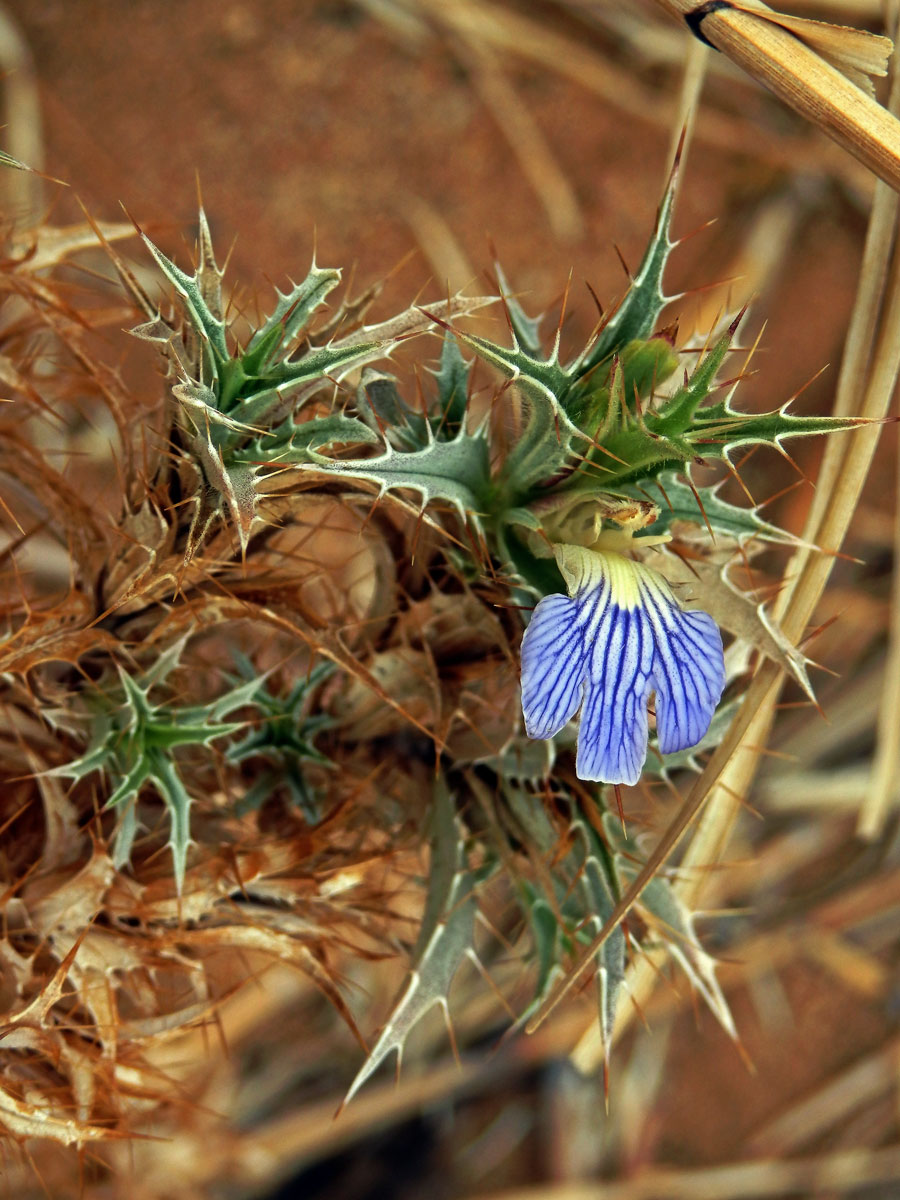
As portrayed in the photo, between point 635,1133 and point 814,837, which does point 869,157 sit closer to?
point 814,837

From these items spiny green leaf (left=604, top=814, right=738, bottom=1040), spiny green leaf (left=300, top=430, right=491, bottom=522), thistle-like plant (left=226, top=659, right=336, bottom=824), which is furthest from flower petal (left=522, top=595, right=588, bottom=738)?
thistle-like plant (left=226, top=659, right=336, bottom=824)

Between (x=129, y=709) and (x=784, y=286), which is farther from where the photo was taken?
(x=784, y=286)

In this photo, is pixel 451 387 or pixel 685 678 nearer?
pixel 685 678

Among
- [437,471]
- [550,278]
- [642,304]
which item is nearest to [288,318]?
[437,471]

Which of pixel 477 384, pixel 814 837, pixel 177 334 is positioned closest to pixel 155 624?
pixel 177 334

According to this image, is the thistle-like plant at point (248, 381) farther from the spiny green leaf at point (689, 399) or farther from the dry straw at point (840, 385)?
the dry straw at point (840, 385)

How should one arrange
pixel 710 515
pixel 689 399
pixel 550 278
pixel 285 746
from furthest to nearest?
pixel 550 278 < pixel 285 746 < pixel 710 515 < pixel 689 399

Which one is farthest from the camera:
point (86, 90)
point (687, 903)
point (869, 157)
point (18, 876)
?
point (86, 90)

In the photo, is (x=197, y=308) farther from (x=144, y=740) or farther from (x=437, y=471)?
(x=144, y=740)
